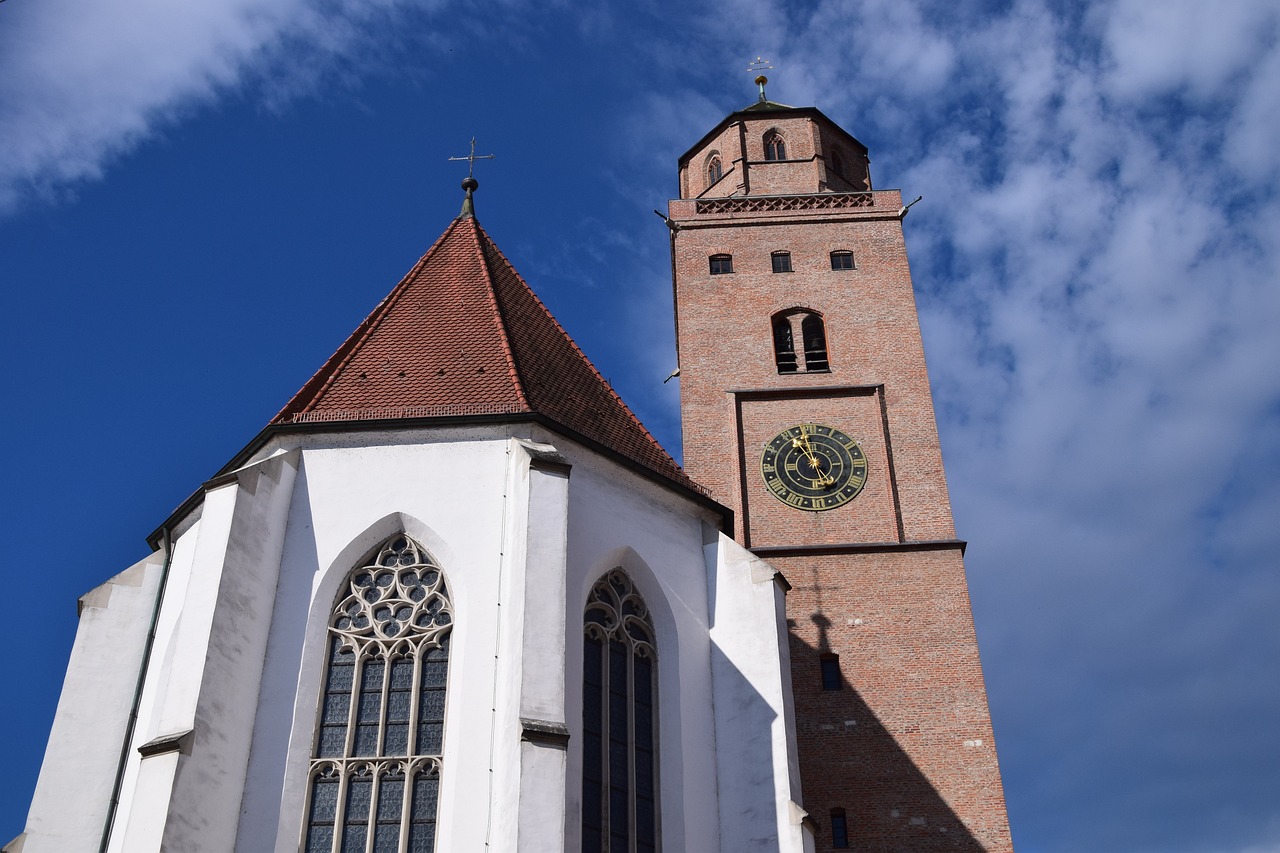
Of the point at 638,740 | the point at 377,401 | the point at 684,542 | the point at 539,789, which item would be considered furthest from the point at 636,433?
the point at 539,789

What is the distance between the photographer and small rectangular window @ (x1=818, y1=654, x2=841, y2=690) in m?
20.7

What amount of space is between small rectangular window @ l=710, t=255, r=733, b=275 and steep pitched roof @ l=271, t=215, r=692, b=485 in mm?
8361

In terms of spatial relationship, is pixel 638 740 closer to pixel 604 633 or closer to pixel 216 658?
pixel 604 633

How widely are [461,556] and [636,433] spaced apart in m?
4.02

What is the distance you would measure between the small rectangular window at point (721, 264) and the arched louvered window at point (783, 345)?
1546 mm

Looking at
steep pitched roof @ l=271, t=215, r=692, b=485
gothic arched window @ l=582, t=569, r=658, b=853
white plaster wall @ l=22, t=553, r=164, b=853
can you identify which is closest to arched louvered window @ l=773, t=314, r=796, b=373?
steep pitched roof @ l=271, t=215, r=692, b=485

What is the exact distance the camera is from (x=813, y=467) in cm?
2325

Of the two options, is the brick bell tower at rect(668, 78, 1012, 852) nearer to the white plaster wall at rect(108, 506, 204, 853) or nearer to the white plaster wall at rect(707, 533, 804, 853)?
the white plaster wall at rect(707, 533, 804, 853)

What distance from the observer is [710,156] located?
98.7 ft

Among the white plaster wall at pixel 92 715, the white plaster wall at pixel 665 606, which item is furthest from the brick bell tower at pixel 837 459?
the white plaster wall at pixel 92 715

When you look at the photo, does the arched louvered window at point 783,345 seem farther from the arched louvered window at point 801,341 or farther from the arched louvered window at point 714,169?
the arched louvered window at point 714,169

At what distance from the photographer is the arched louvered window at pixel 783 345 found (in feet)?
82.4

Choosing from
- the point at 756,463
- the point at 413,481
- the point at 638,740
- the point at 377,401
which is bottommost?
the point at 638,740

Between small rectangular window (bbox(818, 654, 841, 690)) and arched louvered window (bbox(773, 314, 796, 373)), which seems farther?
arched louvered window (bbox(773, 314, 796, 373))
